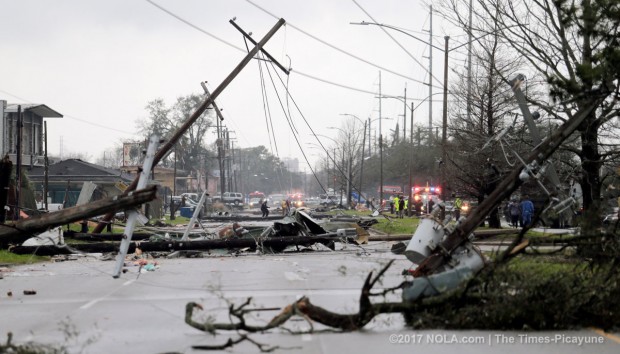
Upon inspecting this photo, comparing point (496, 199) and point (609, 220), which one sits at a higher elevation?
point (496, 199)

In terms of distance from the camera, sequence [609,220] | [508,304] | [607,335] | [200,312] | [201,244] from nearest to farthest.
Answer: [508,304] → [607,335] → [200,312] → [609,220] → [201,244]

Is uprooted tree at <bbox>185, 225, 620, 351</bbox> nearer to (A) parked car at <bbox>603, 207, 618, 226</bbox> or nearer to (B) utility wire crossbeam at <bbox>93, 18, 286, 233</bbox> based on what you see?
(A) parked car at <bbox>603, 207, 618, 226</bbox>

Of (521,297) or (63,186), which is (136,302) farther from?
(63,186)

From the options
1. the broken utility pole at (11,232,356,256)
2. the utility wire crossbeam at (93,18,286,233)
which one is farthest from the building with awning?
the utility wire crossbeam at (93,18,286,233)

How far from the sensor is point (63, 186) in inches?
2552

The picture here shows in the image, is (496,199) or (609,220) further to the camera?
(609,220)

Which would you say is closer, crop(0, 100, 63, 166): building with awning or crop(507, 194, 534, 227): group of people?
crop(507, 194, 534, 227): group of people

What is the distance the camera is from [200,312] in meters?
11.6

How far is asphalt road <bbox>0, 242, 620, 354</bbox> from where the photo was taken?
9.10 meters

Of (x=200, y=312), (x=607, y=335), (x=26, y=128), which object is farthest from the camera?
(x=26, y=128)

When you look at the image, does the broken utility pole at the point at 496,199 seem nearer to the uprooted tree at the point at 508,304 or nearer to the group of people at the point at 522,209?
the uprooted tree at the point at 508,304

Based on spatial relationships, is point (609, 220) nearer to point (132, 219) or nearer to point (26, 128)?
point (132, 219)

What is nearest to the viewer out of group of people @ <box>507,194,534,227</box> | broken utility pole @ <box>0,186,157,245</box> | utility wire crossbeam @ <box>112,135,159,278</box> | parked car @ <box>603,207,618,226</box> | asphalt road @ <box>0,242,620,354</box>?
asphalt road @ <box>0,242,620,354</box>

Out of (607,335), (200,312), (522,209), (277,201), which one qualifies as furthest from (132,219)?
(277,201)
